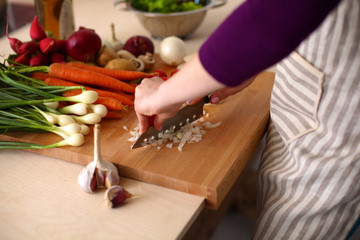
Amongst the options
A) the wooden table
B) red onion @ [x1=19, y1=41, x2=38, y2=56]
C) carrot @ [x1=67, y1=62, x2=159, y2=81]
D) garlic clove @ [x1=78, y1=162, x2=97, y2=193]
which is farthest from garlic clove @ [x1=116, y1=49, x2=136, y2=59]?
garlic clove @ [x1=78, y1=162, x2=97, y2=193]

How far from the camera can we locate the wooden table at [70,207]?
0.83 metres

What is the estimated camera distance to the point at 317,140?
0.97 m

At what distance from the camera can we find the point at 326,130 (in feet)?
3.09

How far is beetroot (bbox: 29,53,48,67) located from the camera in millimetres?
1350

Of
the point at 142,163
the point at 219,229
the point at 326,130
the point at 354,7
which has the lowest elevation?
the point at 219,229

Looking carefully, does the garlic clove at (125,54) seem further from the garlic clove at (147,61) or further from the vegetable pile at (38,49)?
the vegetable pile at (38,49)

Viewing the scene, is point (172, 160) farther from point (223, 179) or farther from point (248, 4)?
point (248, 4)

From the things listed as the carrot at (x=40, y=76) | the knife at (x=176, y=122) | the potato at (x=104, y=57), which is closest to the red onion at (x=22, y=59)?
the carrot at (x=40, y=76)

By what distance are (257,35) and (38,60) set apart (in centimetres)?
92

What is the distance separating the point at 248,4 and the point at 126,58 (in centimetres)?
87

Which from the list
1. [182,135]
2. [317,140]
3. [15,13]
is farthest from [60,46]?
[15,13]

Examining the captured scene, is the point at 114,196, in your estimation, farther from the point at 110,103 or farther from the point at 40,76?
the point at 40,76

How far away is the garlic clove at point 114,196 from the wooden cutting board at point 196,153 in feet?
0.31

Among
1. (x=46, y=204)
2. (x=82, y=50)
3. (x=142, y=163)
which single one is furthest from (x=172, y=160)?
(x=82, y=50)
